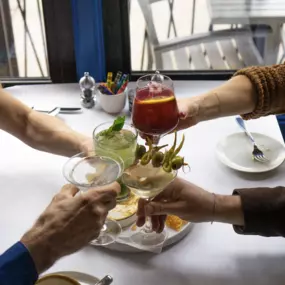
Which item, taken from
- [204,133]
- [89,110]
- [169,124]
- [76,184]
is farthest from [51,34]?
[76,184]

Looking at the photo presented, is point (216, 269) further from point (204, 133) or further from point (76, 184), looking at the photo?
point (204, 133)

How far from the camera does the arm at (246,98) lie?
147 centimetres

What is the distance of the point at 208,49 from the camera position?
231 centimetres

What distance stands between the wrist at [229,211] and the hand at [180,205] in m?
0.01

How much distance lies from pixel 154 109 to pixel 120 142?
4.3 inches

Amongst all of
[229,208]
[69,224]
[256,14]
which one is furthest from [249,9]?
[69,224]

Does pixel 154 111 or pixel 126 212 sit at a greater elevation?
pixel 154 111

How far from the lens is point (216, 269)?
43.4 inches

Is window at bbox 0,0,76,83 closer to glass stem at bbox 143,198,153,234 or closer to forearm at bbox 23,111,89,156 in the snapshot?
forearm at bbox 23,111,89,156

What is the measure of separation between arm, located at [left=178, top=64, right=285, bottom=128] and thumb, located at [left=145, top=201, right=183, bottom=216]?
39 centimetres

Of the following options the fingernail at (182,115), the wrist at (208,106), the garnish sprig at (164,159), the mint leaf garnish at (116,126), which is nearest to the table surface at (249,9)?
the wrist at (208,106)

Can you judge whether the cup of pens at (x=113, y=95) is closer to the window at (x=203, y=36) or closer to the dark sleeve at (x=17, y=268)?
the window at (x=203, y=36)

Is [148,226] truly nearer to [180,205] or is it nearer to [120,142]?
[180,205]

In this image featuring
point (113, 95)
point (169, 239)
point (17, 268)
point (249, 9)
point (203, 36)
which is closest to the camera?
point (17, 268)
